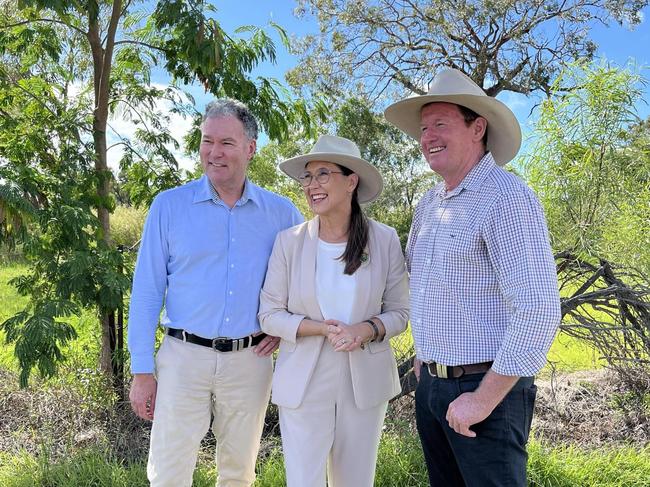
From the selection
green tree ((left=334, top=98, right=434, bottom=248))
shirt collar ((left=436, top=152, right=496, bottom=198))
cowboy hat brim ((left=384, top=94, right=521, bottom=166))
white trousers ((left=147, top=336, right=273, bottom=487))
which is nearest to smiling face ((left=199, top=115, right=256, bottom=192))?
cowboy hat brim ((left=384, top=94, right=521, bottom=166))

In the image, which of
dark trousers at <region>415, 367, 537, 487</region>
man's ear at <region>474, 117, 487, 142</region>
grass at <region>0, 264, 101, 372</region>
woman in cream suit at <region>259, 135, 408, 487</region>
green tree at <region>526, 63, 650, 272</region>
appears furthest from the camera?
grass at <region>0, 264, 101, 372</region>

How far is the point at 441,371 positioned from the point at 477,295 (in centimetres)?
35

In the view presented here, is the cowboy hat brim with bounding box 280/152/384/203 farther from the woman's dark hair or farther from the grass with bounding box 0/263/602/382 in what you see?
the grass with bounding box 0/263/602/382

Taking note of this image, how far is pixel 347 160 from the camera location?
2.92 meters

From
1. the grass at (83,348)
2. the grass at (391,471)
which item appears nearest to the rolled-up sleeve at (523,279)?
the grass at (391,471)

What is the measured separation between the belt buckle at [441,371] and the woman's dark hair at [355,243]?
2.13 ft

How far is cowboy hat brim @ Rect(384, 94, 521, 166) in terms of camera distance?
99.3 inches

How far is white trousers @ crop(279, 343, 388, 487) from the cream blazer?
5 cm

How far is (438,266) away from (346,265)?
1.80 feet

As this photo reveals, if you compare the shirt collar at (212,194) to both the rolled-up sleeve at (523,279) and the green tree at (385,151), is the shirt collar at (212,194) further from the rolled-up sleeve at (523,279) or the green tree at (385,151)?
the green tree at (385,151)

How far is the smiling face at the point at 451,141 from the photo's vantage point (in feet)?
8.32

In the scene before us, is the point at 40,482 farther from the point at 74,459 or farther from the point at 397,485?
the point at 397,485

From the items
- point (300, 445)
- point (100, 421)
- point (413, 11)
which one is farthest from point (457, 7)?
point (300, 445)

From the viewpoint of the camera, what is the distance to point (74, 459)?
14.7 ft
